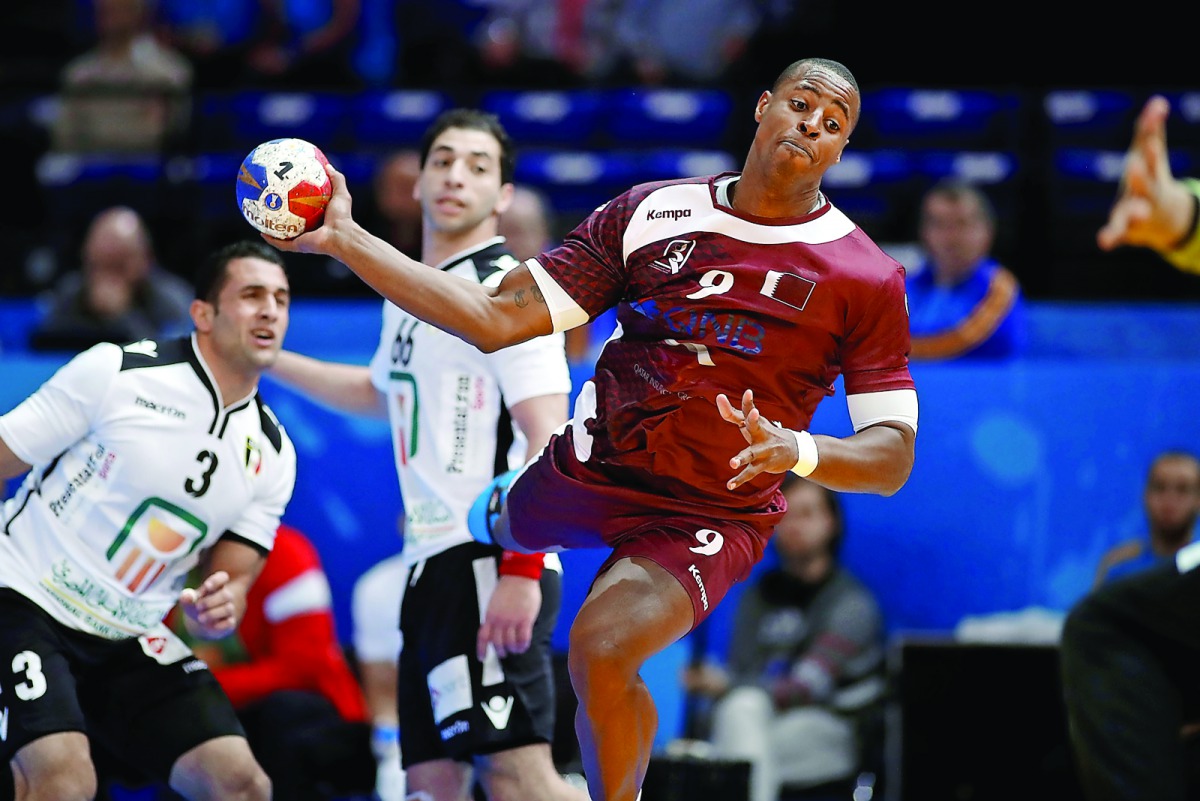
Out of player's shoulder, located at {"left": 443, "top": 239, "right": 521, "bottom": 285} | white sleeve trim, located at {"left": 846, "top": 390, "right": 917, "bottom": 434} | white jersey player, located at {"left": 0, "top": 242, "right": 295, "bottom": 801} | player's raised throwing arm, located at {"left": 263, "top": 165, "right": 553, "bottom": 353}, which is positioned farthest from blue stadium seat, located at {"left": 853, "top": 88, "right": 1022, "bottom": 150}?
player's raised throwing arm, located at {"left": 263, "top": 165, "right": 553, "bottom": 353}

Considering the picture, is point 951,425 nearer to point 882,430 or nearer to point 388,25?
point 882,430

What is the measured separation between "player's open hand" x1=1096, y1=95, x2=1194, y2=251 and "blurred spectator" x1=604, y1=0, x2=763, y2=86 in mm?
6660

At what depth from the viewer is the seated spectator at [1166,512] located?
7.14 metres

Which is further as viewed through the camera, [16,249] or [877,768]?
[16,249]

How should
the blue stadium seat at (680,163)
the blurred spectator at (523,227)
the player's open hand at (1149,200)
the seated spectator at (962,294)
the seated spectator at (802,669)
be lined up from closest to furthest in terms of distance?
the player's open hand at (1149,200), the seated spectator at (802,669), the blurred spectator at (523,227), the seated spectator at (962,294), the blue stadium seat at (680,163)

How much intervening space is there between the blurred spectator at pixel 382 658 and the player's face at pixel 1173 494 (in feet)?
11.5

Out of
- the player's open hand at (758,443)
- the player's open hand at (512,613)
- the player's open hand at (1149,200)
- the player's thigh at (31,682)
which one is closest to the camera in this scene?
the player's open hand at (758,443)

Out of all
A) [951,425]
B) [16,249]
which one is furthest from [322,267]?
[951,425]

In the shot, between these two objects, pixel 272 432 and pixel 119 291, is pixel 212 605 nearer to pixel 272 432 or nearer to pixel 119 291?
pixel 272 432

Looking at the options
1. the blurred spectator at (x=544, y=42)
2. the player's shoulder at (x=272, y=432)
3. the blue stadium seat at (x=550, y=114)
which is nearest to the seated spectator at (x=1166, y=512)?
the player's shoulder at (x=272, y=432)

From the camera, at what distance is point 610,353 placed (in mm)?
4305

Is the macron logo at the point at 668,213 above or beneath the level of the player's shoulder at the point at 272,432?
above

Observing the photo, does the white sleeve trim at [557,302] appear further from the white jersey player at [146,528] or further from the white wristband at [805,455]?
the white jersey player at [146,528]

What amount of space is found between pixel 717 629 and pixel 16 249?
5.39 metres
